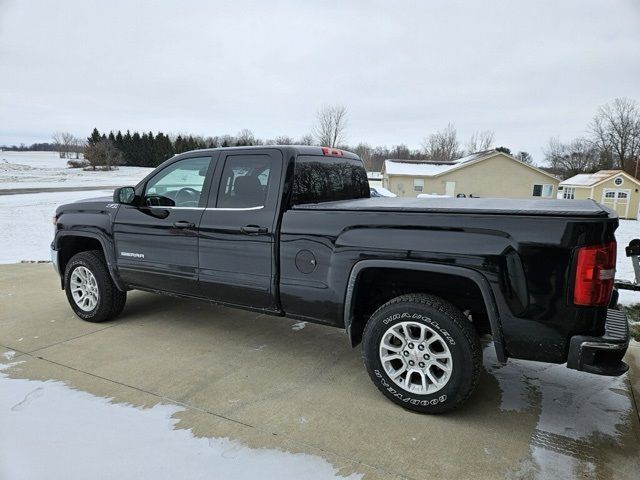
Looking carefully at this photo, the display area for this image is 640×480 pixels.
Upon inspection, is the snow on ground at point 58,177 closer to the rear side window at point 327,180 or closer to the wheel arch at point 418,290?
the rear side window at point 327,180

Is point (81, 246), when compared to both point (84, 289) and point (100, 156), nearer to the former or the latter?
point (84, 289)

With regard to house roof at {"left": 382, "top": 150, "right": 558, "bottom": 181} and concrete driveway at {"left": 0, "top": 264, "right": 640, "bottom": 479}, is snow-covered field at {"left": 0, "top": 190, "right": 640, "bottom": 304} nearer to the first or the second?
concrete driveway at {"left": 0, "top": 264, "right": 640, "bottom": 479}

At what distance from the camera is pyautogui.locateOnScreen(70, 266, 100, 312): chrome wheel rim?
475cm

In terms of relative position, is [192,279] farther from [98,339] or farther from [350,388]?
[350,388]

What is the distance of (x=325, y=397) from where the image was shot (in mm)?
3293

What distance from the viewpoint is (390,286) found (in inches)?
138

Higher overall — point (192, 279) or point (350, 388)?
point (192, 279)

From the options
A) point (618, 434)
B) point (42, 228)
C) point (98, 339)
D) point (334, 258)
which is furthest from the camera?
point (42, 228)

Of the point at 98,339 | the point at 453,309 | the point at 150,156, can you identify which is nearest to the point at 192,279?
the point at 98,339

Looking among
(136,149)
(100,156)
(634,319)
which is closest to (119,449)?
(634,319)

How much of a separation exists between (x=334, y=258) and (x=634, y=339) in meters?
3.35

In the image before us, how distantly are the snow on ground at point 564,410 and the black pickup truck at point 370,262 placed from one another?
1.74 feet

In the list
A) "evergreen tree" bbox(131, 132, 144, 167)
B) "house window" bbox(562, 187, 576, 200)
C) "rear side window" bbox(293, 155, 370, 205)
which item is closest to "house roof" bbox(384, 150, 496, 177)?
"house window" bbox(562, 187, 576, 200)

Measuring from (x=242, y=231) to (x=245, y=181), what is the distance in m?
0.46
